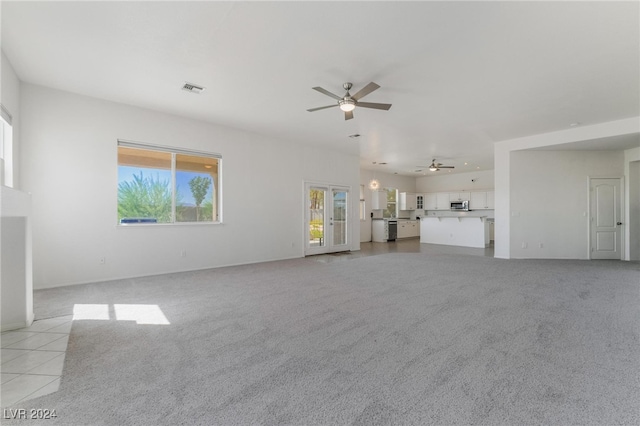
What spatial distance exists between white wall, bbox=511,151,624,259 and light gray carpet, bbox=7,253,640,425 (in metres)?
2.94

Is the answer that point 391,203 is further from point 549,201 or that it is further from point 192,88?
point 192,88

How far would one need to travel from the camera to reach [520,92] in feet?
14.2

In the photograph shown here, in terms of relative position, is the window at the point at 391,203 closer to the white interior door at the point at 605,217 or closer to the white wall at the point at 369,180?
the white wall at the point at 369,180

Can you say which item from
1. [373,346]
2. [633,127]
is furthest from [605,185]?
[373,346]

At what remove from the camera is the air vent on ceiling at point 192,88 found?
4.19 meters

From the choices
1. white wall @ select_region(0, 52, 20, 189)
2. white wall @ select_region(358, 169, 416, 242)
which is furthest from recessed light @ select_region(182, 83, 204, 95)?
white wall @ select_region(358, 169, 416, 242)

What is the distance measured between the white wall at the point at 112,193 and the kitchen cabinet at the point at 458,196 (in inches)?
346

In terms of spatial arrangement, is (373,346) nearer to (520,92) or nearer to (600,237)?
(520,92)

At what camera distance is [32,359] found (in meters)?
2.25

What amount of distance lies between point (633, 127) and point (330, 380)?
24.6 feet

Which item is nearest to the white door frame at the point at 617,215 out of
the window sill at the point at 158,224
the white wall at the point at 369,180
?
the white wall at the point at 369,180

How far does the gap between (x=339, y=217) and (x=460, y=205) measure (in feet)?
21.8

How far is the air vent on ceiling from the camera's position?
4.19 m

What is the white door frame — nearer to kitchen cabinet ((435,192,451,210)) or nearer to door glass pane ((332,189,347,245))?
kitchen cabinet ((435,192,451,210))
